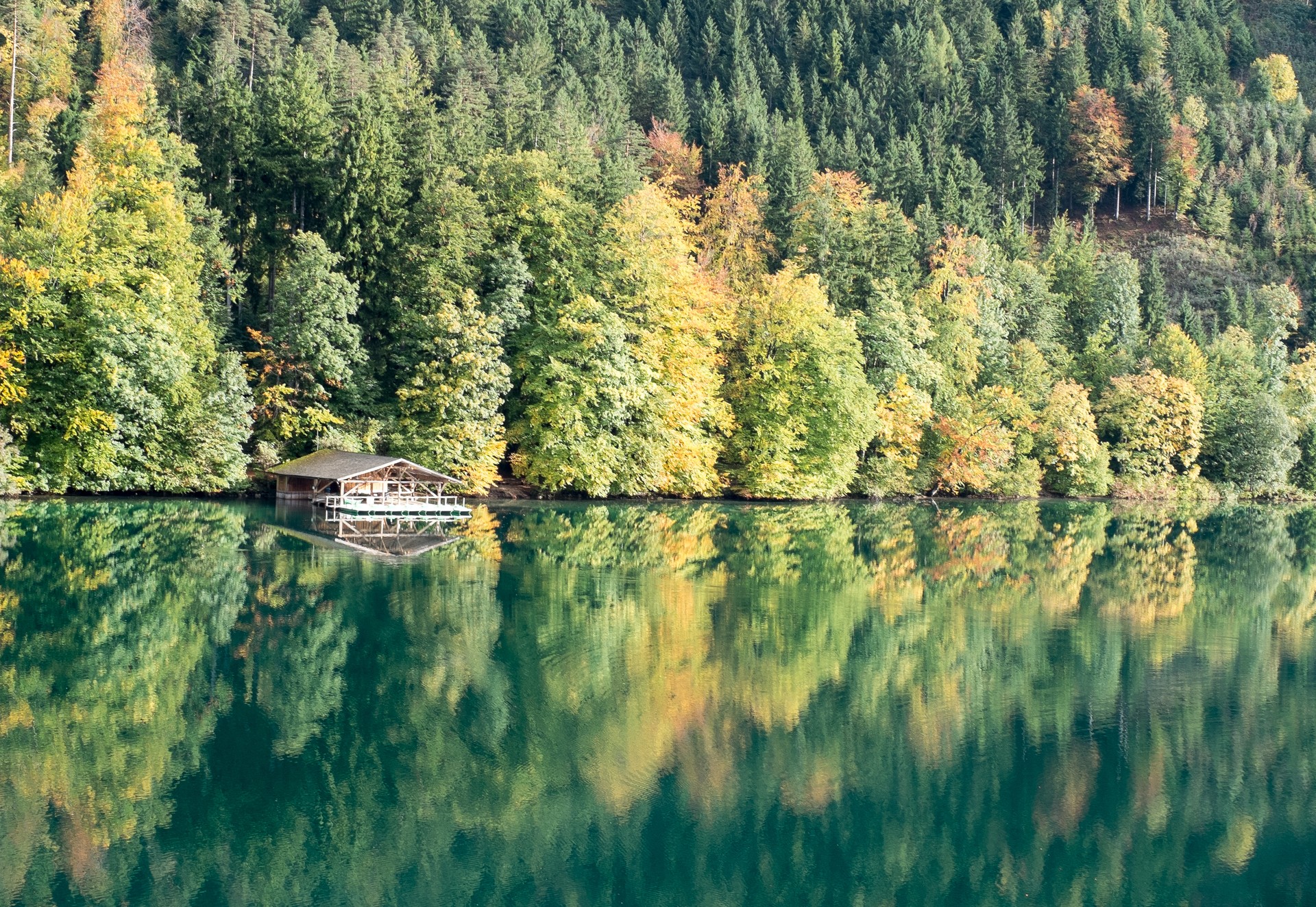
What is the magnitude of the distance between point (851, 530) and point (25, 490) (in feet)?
105

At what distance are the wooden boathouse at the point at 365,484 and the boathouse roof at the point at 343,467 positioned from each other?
26 millimetres

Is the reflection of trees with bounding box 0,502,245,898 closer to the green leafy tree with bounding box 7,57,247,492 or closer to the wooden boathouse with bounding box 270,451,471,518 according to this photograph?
the wooden boathouse with bounding box 270,451,471,518

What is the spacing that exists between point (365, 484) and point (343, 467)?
1.22m

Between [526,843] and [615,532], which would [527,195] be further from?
[526,843]

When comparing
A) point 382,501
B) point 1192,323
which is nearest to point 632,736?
point 382,501

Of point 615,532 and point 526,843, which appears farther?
point 615,532

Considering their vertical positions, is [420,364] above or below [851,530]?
above

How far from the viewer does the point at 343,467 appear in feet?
162

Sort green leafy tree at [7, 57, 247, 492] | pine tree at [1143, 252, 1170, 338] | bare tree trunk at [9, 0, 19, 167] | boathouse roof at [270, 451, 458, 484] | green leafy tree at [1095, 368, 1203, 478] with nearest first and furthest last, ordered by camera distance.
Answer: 1. boathouse roof at [270, 451, 458, 484]
2. green leafy tree at [7, 57, 247, 492]
3. bare tree trunk at [9, 0, 19, 167]
4. green leafy tree at [1095, 368, 1203, 478]
5. pine tree at [1143, 252, 1170, 338]

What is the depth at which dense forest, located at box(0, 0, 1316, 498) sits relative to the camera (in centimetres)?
5325

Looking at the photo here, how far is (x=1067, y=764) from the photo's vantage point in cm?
1772

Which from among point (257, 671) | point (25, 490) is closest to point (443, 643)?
point (257, 671)

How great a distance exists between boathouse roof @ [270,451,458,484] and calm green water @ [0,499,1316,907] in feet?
46.3

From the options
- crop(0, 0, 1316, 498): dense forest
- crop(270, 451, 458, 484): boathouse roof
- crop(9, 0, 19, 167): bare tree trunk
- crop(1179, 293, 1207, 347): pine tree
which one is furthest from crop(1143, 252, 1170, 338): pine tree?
crop(9, 0, 19, 167): bare tree trunk
